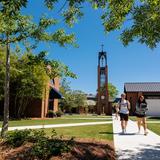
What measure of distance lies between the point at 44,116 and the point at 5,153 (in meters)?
29.8

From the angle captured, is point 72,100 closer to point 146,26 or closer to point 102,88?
point 102,88

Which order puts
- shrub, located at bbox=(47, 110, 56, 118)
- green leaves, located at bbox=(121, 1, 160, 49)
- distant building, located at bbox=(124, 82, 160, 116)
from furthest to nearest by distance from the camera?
distant building, located at bbox=(124, 82, 160, 116) < shrub, located at bbox=(47, 110, 56, 118) < green leaves, located at bbox=(121, 1, 160, 49)

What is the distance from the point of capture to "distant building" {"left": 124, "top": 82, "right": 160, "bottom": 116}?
52.0 meters

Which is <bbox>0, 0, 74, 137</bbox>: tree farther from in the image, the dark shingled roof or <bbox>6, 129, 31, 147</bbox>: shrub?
the dark shingled roof

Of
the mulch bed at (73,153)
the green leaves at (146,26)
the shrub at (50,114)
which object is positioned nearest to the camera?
the mulch bed at (73,153)

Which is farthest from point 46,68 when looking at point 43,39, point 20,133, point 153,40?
point 153,40

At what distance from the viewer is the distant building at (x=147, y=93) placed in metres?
52.0

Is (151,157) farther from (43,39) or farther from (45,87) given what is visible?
(45,87)

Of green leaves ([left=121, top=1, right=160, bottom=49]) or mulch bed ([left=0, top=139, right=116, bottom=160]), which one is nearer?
mulch bed ([left=0, top=139, right=116, bottom=160])

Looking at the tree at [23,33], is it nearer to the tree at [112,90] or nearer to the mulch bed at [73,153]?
the mulch bed at [73,153]

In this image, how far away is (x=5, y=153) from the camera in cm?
755

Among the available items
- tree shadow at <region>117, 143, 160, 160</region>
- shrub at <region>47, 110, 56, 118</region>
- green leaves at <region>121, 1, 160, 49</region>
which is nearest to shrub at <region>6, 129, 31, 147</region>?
tree shadow at <region>117, 143, 160, 160</region>

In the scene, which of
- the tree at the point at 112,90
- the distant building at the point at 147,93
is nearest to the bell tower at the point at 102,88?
the distant building at the point at 147,93

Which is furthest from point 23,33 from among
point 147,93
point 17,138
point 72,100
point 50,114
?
point 72,100
